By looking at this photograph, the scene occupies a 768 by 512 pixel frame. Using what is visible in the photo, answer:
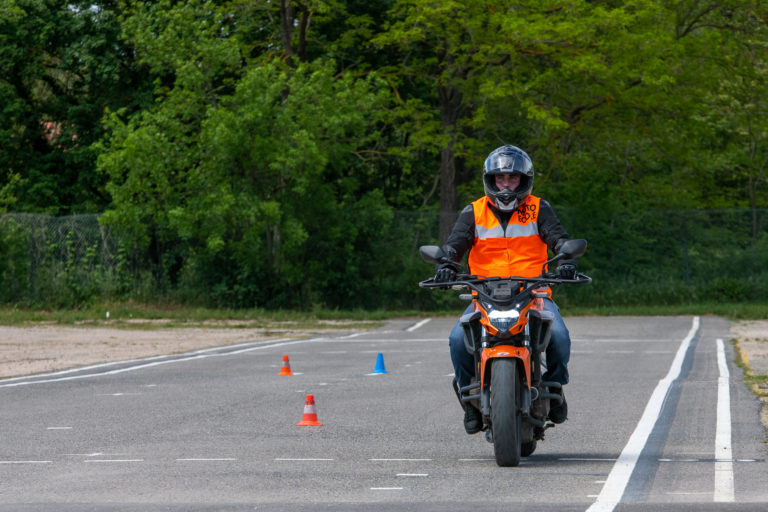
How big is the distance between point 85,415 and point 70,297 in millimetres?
23838

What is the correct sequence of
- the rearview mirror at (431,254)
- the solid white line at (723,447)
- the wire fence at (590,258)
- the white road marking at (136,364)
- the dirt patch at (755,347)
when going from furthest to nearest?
the wire fence at (590,258), the white road marking at (136,364), the dirt patch at (755,347), the rearview mirror at (431,254), the solid white line at (723,447)

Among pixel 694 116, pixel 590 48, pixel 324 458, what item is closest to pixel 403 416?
pixel 324 458

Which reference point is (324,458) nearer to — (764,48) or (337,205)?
(337,205)

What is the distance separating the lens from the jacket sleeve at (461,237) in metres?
8.50

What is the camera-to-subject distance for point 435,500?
274 inches

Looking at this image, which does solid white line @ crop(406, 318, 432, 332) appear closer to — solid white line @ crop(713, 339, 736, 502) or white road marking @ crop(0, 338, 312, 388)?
white road marking @ crop(0, 338, 312, 388)

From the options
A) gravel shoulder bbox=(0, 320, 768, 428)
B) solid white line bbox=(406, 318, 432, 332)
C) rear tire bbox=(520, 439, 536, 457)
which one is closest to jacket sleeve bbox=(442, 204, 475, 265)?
rear tire bbox=(520, 439, 536, 457)

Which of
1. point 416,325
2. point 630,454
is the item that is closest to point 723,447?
point 630,454

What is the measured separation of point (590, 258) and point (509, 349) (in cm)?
3008

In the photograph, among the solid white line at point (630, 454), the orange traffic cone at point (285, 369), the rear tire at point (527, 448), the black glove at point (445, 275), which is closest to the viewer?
the solid white line at point (630, 454)

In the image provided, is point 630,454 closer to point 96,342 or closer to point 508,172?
point 508,172

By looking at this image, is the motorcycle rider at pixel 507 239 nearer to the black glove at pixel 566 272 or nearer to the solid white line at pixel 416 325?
the black glove at pixel 566 272

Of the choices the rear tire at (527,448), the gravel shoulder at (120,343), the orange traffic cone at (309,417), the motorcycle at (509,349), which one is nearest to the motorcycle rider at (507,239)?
the motorcycle at (509,349)

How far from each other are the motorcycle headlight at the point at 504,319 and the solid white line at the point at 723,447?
1547mm
